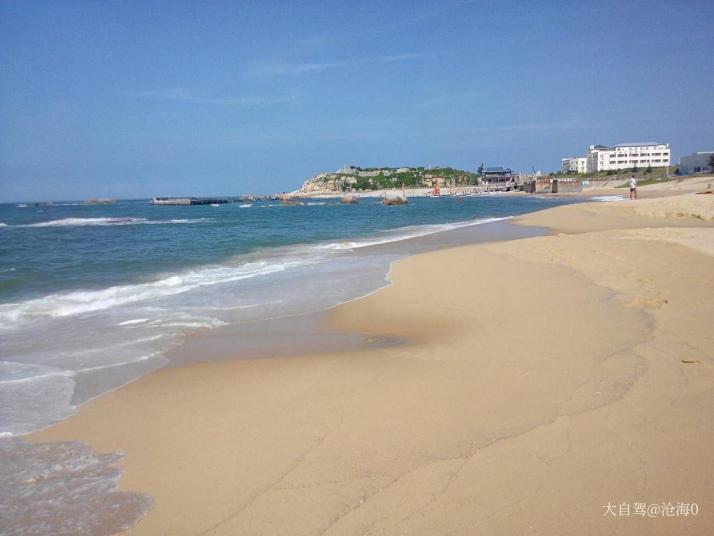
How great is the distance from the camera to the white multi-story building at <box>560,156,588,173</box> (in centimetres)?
14990

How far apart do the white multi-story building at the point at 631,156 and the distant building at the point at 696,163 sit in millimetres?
29619

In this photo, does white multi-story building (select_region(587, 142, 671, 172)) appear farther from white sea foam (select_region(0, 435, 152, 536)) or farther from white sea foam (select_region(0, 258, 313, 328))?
white sea foam (select_region(0, 435, 152, 536))

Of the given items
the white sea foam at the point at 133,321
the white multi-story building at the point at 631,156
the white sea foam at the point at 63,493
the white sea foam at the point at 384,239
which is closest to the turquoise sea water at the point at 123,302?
the white sea foam at the point at 133,321

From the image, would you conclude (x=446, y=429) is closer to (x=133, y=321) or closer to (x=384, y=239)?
(x=133, y=321)

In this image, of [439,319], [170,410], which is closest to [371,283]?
[439,319]

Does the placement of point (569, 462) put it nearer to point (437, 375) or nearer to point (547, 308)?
point (437, 375)

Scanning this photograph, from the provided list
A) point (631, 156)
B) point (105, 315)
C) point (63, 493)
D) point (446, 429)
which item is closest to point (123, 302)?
point (105, 315)

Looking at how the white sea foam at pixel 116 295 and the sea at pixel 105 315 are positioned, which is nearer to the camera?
the sea at pixel 105 315

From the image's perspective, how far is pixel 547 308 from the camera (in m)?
7.26

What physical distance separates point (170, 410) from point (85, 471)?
1029mm

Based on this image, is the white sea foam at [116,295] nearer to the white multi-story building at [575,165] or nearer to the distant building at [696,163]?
the distant building at [696,163]

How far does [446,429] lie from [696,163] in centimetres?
9959

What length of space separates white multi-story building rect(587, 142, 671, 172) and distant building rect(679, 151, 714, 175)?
29.6 meters

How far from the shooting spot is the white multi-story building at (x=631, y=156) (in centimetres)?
11978
